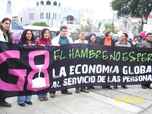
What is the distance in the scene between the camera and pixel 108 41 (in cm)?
1452

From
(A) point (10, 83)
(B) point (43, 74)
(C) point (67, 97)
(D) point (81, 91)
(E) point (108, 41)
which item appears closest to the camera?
(A) point (10, 83)

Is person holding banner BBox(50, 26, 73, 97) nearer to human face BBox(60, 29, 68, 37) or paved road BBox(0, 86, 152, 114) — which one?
human face BBox(60, 29, 68, 37)

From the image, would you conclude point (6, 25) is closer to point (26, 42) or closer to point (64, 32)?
point (26, 42)

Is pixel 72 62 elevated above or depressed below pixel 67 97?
above

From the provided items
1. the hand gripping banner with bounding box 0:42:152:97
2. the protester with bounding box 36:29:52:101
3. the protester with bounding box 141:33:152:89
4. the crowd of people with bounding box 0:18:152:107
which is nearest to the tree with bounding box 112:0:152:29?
the protester with bounding box 141:33:152:89

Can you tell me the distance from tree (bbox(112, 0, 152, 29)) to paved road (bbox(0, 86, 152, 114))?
156ft

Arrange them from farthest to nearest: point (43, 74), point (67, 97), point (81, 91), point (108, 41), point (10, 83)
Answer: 1. point (108, 41)
2. point (81, 91)
3. point (67, 97)
4. point (43, 74)
5. point (10, 83)

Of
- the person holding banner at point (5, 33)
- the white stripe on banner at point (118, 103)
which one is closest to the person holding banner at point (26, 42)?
the person holding banner at point (5, 33)

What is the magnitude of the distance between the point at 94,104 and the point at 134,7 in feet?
178

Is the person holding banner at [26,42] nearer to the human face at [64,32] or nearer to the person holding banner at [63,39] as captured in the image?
the person holding banner at [63,39]

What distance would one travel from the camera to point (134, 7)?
64.6 meters

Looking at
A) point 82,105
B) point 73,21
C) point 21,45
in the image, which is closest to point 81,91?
point 82,105

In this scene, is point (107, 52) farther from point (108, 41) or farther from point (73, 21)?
point (73, 21)

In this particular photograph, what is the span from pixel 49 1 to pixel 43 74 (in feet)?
518
